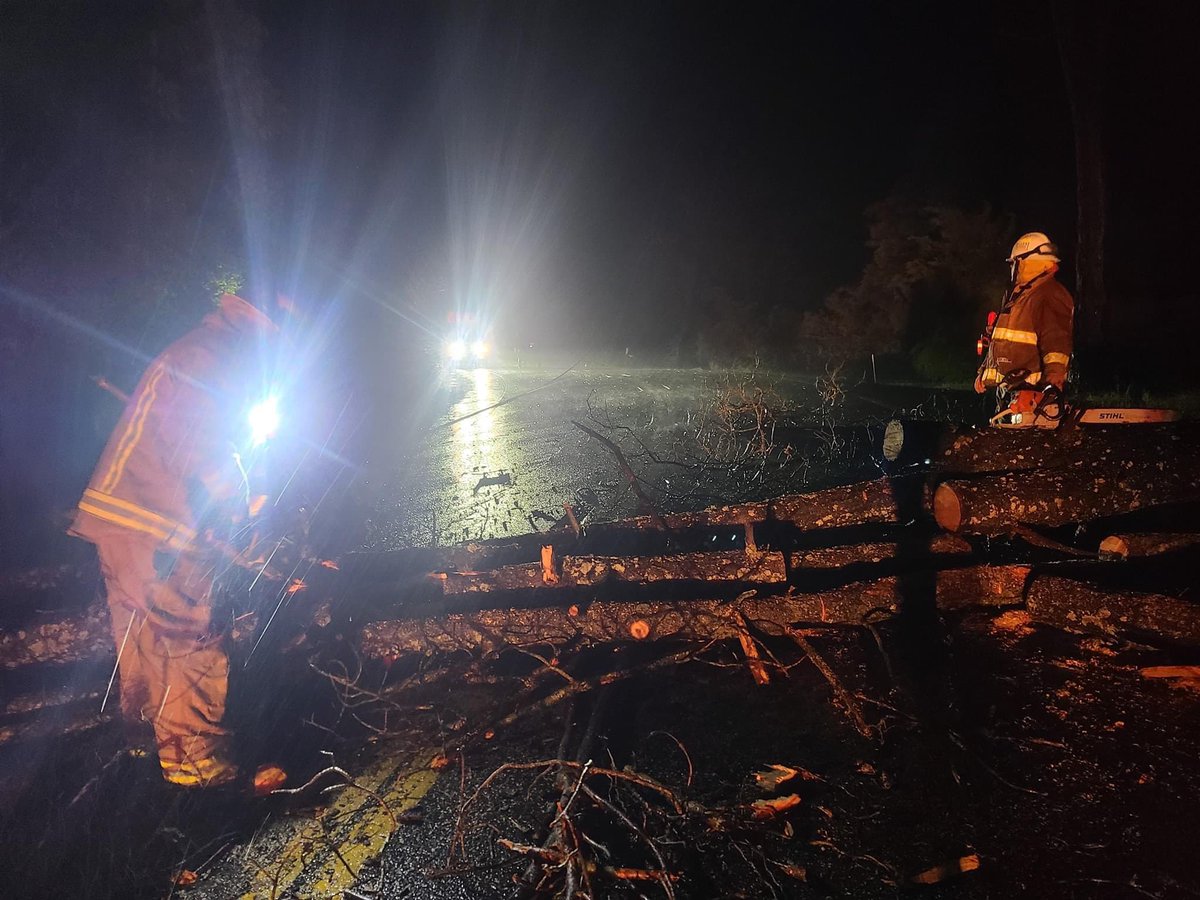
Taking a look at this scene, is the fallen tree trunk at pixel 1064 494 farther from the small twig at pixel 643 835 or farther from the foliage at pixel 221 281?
the foliage at pixel 221 281

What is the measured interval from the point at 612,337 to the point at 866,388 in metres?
14.6

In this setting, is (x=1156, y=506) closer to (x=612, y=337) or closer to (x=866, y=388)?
(x=866, y=388)

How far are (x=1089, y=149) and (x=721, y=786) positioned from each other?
467 inches

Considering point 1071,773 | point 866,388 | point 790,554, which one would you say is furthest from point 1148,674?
point 866,388

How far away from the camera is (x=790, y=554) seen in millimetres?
4359

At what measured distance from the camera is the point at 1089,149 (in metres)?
9.78

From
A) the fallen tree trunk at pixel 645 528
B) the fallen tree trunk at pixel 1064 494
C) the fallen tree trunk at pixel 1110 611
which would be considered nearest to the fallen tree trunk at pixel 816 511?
the fallen tree trunk at pixel 645 528

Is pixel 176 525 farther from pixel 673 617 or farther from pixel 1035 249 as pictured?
pixel 1035 249

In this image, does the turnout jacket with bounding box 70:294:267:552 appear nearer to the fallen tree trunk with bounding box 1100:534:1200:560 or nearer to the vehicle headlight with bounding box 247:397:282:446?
the vehicle headlight with bounding box 247:397:282:446

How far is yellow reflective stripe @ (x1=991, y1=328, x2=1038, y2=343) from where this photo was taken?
429 centimetres

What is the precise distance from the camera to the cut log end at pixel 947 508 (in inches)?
169

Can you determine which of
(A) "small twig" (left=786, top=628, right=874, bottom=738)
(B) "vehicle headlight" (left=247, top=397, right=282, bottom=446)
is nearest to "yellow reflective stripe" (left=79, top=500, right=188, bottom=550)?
(B) "vehicle headlight" (left=247, top=397, right=282, bottom=446)

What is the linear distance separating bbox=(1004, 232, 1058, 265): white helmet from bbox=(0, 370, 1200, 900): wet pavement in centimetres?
268

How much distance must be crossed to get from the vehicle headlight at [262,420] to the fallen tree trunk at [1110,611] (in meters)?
4.76
